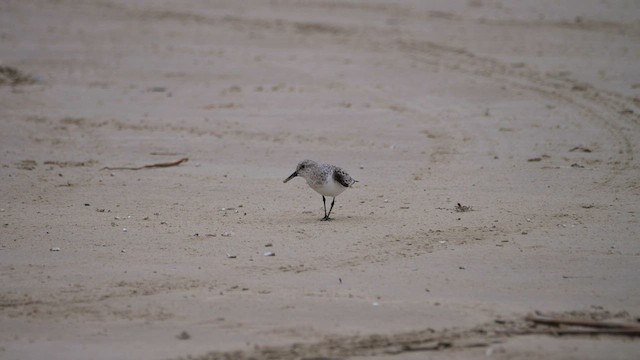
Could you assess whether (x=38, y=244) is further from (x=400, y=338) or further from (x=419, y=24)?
(x=419, y=24)

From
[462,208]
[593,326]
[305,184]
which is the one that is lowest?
[593,326]

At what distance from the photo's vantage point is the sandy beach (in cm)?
673

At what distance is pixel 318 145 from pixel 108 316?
5777 millimetres

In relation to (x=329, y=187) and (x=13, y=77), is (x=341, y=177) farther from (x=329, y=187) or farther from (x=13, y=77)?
(x=13, y=77)

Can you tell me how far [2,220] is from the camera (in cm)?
920

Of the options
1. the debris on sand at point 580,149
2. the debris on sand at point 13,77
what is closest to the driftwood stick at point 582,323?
the debris on sand at point 580,149

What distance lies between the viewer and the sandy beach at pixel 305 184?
673 centimetres

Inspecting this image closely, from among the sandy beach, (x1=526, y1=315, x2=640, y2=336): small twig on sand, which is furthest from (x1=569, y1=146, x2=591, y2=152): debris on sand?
(x1=526, y1=315, x2=640, y2=336): small twig on sand

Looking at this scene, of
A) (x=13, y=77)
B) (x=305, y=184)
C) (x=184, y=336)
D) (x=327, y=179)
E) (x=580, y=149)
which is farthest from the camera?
(x=13, y=77)

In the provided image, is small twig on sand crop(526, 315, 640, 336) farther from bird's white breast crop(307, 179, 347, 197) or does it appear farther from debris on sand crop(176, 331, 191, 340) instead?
bird's white breast crop(307, 179, 347, 197)

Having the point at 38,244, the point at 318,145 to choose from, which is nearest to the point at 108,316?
the point at 38,244

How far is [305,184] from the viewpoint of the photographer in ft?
35.7

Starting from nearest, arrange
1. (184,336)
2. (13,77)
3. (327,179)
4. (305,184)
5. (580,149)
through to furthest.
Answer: (184,336) → (327,179) → (305,184) → (580,149) → (13,77)

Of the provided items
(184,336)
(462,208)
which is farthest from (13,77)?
(184,336)
